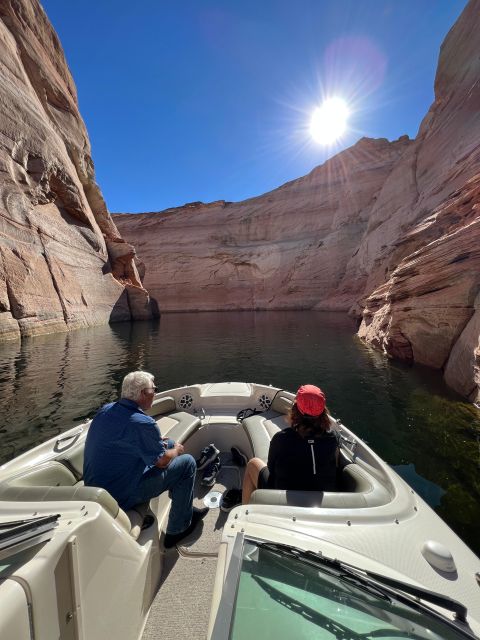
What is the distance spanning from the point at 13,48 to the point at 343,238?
130 feet

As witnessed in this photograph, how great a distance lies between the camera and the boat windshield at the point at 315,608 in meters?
1.14

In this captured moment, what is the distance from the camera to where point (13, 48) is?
64.6ft

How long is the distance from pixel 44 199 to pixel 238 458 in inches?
934

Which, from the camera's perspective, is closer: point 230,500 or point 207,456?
point 230,500

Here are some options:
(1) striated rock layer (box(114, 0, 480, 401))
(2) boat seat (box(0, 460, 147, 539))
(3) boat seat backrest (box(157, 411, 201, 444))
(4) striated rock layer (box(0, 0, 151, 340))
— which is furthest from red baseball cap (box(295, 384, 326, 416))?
(4) striated rock layer (box(0, 0, 151, 340))

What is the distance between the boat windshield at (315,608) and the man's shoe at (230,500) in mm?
1939

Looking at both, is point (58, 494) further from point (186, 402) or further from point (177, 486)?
point (186, 402)

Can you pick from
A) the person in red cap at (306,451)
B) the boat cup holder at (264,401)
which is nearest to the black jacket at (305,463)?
the person in red cap at (306,451)

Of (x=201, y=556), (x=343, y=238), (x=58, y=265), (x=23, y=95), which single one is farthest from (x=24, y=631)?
(x=343, y=238)

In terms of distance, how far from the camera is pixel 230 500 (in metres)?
3.23

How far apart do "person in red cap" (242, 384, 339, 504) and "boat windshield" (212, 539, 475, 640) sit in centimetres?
88

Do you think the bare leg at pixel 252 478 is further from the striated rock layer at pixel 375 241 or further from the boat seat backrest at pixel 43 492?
the striated rock layer at pixel 375 241

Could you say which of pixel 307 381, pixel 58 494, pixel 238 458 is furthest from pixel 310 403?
pixel 307 381

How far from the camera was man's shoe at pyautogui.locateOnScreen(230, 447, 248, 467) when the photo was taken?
13.5 feet
